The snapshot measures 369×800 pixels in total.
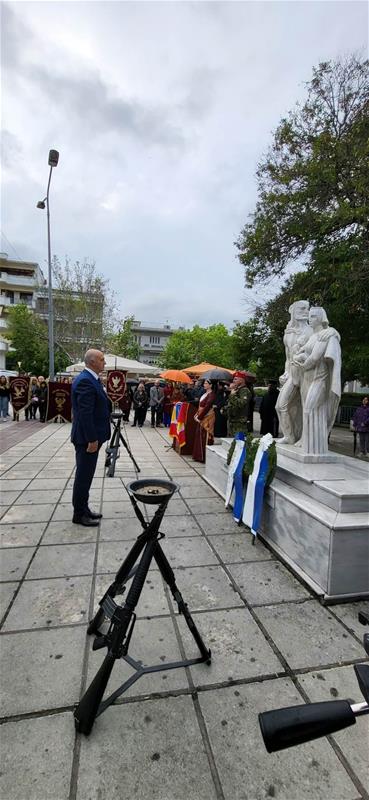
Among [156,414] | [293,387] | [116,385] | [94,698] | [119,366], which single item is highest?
[119,366]

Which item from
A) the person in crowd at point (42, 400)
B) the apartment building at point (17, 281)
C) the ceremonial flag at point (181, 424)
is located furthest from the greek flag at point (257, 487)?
the apartment building at point (17, 281)

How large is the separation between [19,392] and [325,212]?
11.3 metres

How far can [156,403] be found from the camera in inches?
550

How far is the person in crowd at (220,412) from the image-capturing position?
807cm

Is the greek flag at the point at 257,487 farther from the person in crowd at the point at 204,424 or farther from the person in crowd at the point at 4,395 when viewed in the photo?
the person in crowd at the point at 4,395

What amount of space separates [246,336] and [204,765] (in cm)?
1500

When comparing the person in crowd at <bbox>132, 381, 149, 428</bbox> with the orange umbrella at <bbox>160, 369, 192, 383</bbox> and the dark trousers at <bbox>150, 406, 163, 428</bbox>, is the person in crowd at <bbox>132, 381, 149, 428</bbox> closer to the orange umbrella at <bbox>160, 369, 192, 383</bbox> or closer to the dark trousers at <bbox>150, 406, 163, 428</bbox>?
the dark trousers at <bbox>150, 406, 163, 428</bbox>

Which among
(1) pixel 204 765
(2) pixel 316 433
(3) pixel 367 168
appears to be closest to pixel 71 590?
(1) pixel 204 765

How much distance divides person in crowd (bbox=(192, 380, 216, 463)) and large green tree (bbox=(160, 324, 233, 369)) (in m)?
37.4

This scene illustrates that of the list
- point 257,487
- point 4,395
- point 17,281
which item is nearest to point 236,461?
point 257,487

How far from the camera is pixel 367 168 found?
305 inches

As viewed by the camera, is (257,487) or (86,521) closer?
(257,487)

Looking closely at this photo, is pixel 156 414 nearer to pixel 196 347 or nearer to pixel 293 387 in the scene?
pixel 293 387

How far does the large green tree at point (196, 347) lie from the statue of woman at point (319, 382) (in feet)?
133
